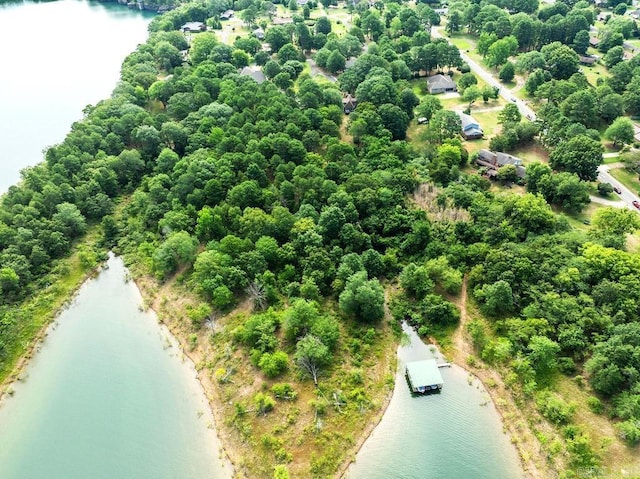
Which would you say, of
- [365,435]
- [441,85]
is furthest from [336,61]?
[365,435]

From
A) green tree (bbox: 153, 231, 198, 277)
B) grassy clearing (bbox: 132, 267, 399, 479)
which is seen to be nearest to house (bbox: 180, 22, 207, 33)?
green tree (bbox: 153, 231, 198, 277)

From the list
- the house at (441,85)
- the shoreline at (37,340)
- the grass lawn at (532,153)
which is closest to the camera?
the shoreline at (37,340)

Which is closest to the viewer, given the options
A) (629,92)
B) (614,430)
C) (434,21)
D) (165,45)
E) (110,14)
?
(614,430)

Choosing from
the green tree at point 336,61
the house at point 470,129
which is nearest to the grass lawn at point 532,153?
the house at point 470,129

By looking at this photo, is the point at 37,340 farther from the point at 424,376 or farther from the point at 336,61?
→ the point at 336,61

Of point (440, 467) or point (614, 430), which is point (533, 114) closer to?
point (614, 430)

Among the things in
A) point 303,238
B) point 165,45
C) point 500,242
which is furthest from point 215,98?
point 500,242

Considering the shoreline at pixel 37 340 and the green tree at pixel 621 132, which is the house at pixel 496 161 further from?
the shoreline at pixel 37 340
